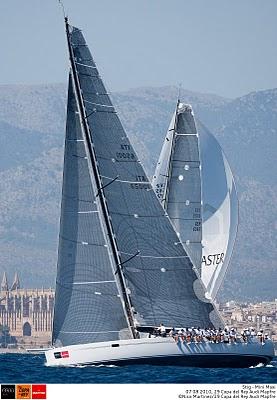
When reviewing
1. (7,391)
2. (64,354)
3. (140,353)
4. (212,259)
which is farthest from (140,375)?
(212,259)

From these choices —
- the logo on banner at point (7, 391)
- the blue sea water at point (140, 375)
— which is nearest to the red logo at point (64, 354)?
the blue sea water at point (140, 375)

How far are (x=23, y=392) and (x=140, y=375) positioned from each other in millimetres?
10182

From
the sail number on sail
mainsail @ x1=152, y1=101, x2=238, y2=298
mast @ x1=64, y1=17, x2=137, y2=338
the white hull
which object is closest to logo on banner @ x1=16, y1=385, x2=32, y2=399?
the white hull

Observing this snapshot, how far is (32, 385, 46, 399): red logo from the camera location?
32625 millimetres

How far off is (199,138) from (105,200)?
1178 cm

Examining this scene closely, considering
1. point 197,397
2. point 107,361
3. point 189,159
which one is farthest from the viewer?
point 189,159

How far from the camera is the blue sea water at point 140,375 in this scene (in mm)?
41000

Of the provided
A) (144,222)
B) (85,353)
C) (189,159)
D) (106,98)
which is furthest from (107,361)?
(189,159)

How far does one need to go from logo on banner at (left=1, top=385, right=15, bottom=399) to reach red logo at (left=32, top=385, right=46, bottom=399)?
0.42 metres

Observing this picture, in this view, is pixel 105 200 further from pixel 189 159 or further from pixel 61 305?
pixel 189 159

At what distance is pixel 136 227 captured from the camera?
46.5m

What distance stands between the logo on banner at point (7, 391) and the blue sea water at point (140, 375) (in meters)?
7.17

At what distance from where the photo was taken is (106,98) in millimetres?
46781

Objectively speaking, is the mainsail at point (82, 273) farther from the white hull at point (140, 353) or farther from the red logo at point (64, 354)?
the white hull at point (140, 353)
